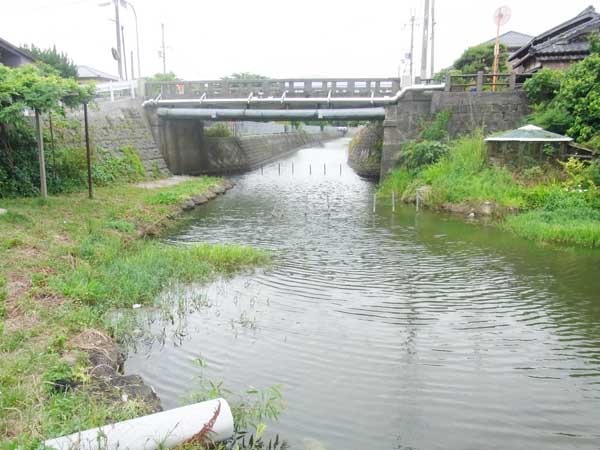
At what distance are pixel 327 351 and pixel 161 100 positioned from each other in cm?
2289

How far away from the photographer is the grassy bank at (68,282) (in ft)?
16.8

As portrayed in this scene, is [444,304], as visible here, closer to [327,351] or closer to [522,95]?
[327,351]

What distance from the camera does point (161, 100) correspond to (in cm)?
2733

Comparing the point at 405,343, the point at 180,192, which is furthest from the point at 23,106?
the point at 405,343

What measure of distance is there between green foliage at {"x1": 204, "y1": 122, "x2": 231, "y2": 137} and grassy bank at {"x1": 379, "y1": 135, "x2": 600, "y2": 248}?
17.7 meters

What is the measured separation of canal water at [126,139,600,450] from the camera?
586 cm

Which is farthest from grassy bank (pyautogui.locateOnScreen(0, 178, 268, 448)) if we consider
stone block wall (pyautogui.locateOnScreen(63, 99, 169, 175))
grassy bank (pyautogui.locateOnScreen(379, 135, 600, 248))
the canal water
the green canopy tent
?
the green canopy tent

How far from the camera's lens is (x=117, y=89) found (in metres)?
27.2

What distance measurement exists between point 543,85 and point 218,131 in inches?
902

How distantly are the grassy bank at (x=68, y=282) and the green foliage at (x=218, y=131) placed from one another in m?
19.7

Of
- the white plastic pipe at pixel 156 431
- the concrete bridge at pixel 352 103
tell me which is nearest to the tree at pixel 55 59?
the concrete bridge at pixel 352 103

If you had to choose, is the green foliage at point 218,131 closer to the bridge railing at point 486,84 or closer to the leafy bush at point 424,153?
the leafy bush at point 424,153

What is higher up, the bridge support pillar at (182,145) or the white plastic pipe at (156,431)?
the bridge support pillar at (182,145)

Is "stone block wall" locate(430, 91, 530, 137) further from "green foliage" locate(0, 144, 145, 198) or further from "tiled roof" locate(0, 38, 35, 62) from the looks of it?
"tiled roof" locate(0, 38, 35, 62)
